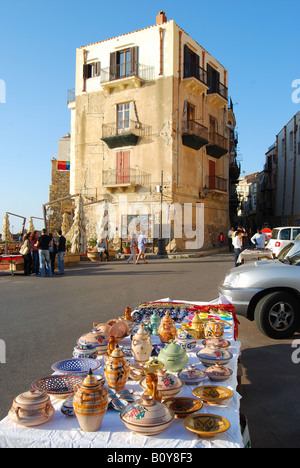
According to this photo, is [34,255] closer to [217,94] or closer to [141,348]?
[141,348]

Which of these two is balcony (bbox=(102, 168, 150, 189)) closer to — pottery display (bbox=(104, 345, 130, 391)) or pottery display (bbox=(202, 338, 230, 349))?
pottery display (bbox=(202, 338, 230, 349))

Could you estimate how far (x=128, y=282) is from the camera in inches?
486

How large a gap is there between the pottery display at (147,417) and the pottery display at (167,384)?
255mm

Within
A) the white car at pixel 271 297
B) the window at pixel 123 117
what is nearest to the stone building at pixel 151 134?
the window at pixel 123 117

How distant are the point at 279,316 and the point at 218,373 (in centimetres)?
343

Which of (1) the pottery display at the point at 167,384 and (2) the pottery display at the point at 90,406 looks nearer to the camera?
(2) the pottery display at the point at 90,406

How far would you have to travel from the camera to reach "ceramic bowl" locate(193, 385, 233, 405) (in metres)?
2.51

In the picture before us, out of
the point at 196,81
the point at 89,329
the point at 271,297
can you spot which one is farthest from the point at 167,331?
the point at 196,81

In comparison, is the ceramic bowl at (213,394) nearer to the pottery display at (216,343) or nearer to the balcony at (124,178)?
the pottery display at (216,343)

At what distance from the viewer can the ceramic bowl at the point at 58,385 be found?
2598 mm

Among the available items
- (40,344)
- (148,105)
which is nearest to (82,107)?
(148,105)

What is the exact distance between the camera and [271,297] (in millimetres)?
5977

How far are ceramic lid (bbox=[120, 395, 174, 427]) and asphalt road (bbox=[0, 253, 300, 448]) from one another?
1.27 metres

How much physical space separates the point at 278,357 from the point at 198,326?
5.69ft
